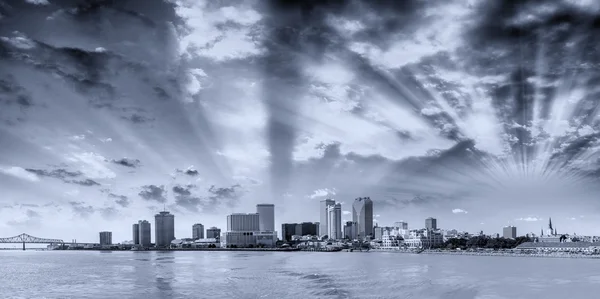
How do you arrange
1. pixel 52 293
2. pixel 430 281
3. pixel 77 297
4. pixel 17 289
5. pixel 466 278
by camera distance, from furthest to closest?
pixel 466 278 < pixel 430 281 < pixel 17 289 < pixel 52 293 < pixel 77 297

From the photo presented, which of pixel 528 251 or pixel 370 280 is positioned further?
pixel 528 251

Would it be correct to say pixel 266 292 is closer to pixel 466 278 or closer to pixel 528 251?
pixel 466 278

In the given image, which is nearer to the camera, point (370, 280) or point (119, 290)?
point (119, 290)

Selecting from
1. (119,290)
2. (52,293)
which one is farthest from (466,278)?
(52,293)

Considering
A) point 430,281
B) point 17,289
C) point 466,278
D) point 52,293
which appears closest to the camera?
point 52,293

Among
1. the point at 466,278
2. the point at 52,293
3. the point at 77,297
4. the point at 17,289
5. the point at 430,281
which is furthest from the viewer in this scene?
the point at 466,278

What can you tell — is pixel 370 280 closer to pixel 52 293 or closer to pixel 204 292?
pixel 204 292

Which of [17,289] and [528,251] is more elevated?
[17,289]

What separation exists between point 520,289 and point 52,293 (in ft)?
133

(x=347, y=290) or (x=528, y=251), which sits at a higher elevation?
(x=347, y=290)

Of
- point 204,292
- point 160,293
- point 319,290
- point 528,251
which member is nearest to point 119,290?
point 160,293

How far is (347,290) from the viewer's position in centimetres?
4647

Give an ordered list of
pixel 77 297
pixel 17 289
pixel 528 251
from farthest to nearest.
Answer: pixel 528 251
pixel 17 289
pixel 77 297

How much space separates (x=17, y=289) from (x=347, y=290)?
3028 cm
